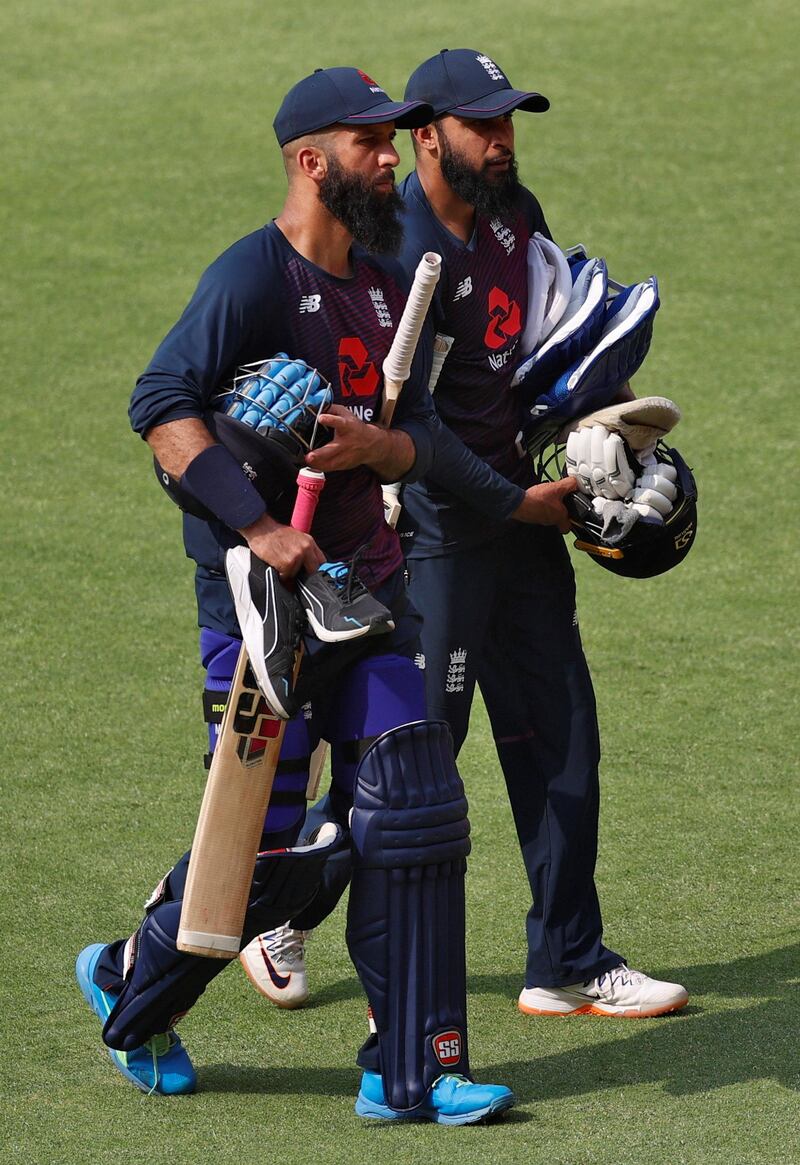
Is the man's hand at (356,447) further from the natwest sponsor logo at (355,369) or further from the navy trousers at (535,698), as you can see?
the navy trousers at (535,698)

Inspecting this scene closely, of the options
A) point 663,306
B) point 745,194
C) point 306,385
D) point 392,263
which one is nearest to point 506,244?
point 392,263

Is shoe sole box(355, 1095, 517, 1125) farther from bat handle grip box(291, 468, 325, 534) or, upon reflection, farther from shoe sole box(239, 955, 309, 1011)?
bat handle grip box(291, 468, 325, 534)

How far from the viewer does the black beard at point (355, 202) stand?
360 cm

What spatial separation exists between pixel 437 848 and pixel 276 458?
33.1 inches

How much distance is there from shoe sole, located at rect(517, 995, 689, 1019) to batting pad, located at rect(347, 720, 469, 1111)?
0.76m

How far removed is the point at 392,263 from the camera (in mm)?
3828

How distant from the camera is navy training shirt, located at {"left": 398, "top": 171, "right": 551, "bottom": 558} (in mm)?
4188

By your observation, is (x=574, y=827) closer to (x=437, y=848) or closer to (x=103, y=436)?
(x=437, y=848)

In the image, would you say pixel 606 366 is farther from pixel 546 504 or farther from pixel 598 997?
pixel 598 997

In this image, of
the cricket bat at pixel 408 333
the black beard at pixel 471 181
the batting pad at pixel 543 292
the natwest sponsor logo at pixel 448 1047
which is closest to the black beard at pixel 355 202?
the cricket bat at pixel 408 333

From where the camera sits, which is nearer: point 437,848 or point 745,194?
point 437,848

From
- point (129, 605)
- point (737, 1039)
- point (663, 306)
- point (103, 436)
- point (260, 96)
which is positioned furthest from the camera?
point (260, 96)

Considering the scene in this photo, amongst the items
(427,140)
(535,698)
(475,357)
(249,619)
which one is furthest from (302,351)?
(535,698)

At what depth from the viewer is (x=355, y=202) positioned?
3.60 meters
